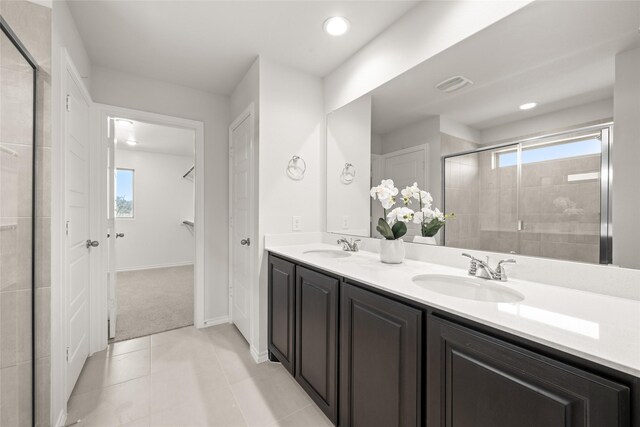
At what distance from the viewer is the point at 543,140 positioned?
1.16 meters

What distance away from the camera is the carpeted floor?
8.95ft

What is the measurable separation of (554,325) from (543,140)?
0.83 meters

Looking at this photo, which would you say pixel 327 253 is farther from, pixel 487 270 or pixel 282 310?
pixel 487 270

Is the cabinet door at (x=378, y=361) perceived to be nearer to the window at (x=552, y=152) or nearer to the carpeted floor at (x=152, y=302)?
the window at (x=552, y=152)

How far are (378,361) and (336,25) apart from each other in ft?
6.43

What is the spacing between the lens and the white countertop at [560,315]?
1.99 ft

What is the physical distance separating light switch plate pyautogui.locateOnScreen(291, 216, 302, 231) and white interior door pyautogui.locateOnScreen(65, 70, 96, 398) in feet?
4.75

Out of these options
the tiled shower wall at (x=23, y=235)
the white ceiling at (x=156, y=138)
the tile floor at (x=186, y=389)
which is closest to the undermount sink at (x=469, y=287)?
the tile floor at (x=186, y=389)

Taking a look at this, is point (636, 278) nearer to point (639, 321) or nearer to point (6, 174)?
point (639, 321)

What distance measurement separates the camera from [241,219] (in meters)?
2.55

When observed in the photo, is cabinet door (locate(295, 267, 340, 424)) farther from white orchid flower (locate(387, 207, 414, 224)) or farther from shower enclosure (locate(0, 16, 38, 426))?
shower enclosure (locate(0, 16, 38, 426))

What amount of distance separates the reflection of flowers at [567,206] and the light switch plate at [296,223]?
167cm

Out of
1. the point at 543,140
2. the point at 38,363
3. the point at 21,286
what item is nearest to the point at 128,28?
the point at 21,286

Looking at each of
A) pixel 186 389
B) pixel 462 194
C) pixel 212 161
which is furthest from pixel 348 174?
pixel 186 389
